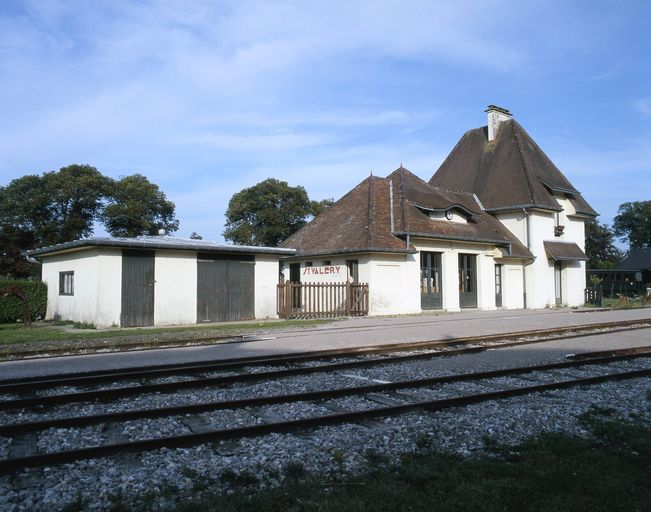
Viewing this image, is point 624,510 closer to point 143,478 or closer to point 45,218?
point 143,478

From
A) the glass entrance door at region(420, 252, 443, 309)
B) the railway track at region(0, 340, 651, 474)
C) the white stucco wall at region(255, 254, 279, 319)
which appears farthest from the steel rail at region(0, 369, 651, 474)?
the glass entrance door at region(420, 252, 443, 309)

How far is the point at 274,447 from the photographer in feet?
18.7

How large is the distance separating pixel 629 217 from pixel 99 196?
93.5 meters

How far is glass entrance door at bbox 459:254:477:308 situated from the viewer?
96.7ft

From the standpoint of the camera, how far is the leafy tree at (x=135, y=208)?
2338 inches

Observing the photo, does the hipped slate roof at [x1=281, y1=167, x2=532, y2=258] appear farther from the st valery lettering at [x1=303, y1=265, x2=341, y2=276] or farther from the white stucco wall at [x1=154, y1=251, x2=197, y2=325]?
the white stucco wall at [x1=154, y1=251, x2=197, y2=325]

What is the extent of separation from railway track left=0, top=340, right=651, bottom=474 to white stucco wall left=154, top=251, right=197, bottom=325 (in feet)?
44.0

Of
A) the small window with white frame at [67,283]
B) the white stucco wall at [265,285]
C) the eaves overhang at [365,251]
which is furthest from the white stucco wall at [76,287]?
the eaves overhang at [365,251]

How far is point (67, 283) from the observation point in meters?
22.9

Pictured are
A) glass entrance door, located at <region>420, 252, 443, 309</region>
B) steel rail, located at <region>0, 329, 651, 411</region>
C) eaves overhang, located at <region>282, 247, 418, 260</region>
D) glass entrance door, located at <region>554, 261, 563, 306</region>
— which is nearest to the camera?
steel rail, located at <region>0, 329, 651, 411</region>

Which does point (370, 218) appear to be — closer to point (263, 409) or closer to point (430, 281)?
point (430, 281)

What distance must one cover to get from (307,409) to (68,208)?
189 ft

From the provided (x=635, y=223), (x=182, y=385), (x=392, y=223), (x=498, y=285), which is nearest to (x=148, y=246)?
(x=392, y=223)

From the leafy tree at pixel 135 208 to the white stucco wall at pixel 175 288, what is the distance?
40.7 metres
